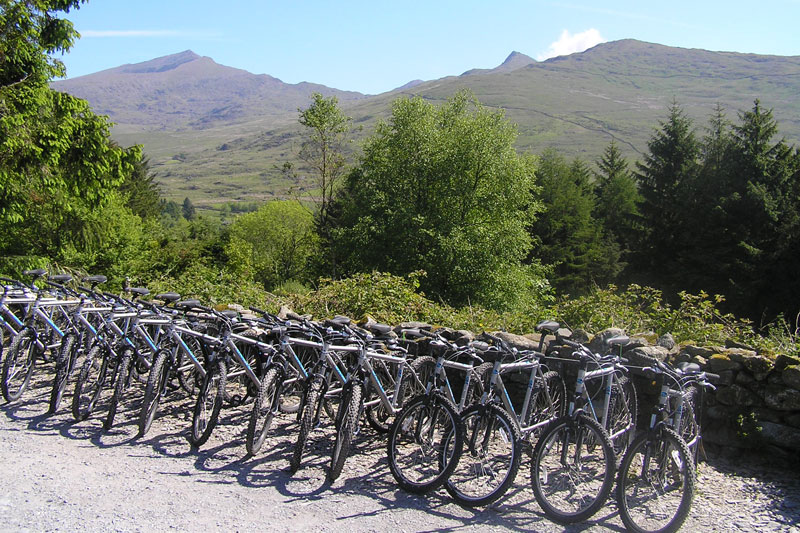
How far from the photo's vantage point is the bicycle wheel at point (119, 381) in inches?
214

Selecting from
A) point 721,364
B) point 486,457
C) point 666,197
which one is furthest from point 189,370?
point 666,197

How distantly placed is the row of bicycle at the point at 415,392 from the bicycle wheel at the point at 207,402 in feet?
0.04

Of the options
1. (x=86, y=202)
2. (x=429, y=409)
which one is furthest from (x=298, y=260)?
(x=429, y=409)

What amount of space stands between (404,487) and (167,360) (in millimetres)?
2561

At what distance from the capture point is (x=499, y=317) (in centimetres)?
849

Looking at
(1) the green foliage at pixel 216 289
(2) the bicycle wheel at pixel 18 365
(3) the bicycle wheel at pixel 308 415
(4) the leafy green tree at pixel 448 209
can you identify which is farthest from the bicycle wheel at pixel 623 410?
(4) the leafy green tree at pixel 448 209

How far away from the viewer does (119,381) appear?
17.9ft

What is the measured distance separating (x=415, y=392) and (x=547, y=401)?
4.09 ft

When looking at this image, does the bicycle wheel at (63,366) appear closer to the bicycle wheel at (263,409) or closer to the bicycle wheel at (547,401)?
the bicycle wheel at (263,409)

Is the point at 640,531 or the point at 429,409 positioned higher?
the point at 429,409

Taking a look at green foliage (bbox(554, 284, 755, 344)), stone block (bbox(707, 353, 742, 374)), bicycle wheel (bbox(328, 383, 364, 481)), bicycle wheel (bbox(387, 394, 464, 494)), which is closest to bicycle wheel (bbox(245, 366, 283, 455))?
bicycle wheel (bbox(328, 383, 364, 481))

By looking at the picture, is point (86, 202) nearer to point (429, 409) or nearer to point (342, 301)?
point (342, 301)

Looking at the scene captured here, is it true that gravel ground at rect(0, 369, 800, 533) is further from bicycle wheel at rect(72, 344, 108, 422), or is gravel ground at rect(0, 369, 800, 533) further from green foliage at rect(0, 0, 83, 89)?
green foliage at rect(0, 0, 83, 89)

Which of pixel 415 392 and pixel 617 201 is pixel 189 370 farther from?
pixel 617 201
